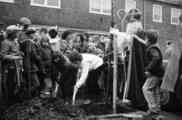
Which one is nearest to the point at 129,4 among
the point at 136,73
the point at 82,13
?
the point at 82,13

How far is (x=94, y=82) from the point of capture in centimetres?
692

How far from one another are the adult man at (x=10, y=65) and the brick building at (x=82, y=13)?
989 cm

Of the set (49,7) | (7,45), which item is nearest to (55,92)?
(7,45)

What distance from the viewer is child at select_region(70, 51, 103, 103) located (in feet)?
19.1

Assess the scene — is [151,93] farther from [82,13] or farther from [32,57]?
[82,13]

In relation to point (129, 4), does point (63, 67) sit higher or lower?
lower

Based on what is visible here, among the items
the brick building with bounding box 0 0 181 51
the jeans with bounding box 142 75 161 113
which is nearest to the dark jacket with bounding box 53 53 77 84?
the jeans with bounding box 142 75 161 113

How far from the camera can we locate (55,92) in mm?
7043

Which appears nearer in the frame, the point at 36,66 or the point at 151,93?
the point at 151,93

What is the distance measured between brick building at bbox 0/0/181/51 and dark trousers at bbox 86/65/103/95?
10.1 metres

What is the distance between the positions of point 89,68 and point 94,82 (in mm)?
645

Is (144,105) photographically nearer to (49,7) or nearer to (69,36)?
(69,36)

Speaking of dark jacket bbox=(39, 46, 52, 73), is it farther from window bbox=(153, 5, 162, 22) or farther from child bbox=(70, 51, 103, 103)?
window bbox=(153, 5, 162, 22)

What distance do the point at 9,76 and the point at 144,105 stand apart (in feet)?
10.8
